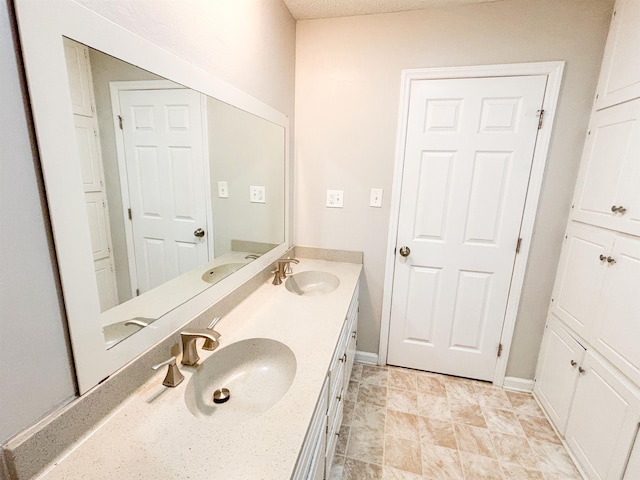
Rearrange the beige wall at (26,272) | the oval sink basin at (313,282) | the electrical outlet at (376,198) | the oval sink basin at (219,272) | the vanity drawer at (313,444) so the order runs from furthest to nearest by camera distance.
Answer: the electrical outlet at (376,198) < the oval sink basin at (313,282) < the oval sink basin at (219,272) < the vanity drawer at (313,444) < the beige wall at (26,272)

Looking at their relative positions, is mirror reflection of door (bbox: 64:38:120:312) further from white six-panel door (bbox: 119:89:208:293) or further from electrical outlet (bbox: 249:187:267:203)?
electrical outlet (bbox: 249:187:267:203)

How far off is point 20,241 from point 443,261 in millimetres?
2058

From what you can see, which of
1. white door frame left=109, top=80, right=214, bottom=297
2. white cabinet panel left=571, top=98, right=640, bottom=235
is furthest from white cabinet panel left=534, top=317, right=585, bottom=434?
white door frame left=109, top=80, right=214, bottom=297

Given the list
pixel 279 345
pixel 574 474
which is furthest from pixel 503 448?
pixel 279 345

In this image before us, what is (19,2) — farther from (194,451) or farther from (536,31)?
(536,31)

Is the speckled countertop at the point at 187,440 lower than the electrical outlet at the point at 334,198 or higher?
lower

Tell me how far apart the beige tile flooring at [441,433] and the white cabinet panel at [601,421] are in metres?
0.15

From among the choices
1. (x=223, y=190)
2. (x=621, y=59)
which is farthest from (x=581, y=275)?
(x=223, y=190)

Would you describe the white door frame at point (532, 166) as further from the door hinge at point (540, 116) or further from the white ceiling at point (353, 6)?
the white ceiling at point (353, 6)

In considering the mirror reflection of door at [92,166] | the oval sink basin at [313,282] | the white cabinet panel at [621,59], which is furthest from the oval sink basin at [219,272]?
the white cabinet panel at [621,59]

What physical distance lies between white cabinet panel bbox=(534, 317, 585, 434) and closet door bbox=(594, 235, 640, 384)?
0.22 meters

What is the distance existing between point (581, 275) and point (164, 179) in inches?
83.2

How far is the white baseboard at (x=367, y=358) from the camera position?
7.55 feet

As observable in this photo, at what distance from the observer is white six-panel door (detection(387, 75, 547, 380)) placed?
5.87ft
